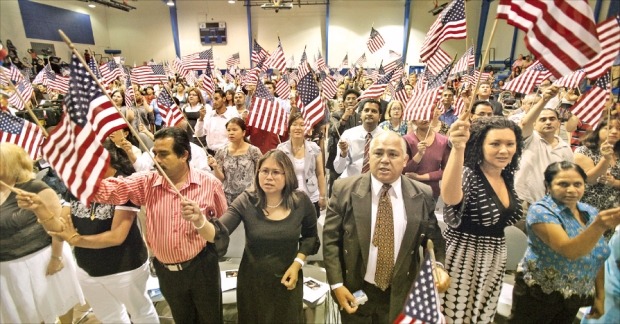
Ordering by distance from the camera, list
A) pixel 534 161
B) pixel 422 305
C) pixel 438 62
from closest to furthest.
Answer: pixel 422 305 < pixel 534 161 < pixel 438 62

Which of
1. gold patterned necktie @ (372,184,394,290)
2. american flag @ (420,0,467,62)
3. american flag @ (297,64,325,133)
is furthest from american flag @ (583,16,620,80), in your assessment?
american flag @ (297,64,325,133)

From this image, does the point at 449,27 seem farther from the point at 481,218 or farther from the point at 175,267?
the point at 175,267

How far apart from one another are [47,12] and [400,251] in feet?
83.9

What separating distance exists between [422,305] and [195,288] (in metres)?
1.71

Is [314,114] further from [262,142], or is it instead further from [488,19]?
[488,19]

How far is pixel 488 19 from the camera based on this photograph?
69.1 feet

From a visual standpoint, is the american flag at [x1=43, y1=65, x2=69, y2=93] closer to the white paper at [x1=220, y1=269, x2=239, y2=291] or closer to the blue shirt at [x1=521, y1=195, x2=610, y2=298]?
the white paper at [x1=220, y1=269, x2=239, y2=291]

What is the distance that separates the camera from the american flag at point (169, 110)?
4758mm

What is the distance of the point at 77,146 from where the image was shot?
1.71 m

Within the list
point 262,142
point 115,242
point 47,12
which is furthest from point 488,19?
point 47,12

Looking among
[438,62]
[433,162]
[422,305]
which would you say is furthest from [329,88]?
[422,305]

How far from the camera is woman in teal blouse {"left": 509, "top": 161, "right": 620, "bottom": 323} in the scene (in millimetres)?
2080

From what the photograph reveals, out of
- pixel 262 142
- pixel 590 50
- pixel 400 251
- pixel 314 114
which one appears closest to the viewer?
pixel 590 50

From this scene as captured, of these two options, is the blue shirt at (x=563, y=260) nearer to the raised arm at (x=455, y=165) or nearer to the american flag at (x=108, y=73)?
the raised arm at (x=455, y=165)
